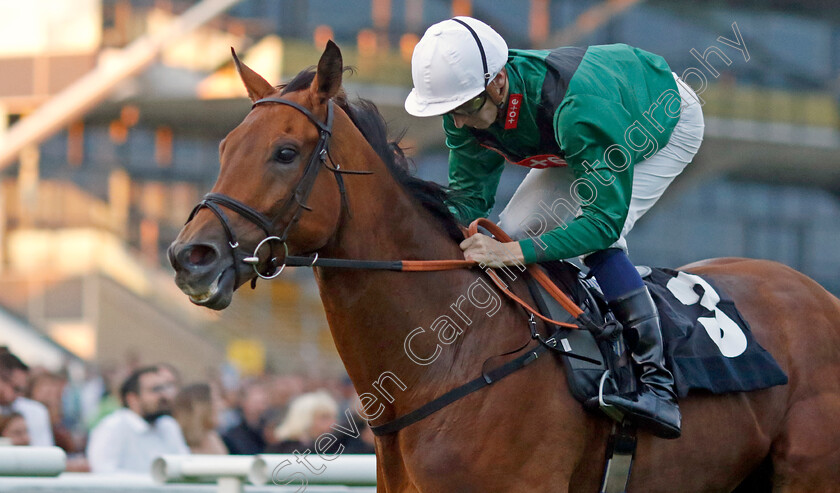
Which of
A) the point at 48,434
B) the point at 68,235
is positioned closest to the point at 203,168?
the point at 68,235

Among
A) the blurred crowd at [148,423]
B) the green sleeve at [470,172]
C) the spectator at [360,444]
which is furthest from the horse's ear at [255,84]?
the spectator at [360,444]

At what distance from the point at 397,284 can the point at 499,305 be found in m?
0.32

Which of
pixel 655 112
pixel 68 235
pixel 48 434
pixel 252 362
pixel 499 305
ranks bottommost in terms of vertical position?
pixel 252 362

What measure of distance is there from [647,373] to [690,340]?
26 centimetres

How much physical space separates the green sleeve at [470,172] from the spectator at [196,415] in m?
3.12

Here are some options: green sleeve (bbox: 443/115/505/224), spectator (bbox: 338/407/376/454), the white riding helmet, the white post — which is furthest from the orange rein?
spectator (bbox: 338/407/376/454)

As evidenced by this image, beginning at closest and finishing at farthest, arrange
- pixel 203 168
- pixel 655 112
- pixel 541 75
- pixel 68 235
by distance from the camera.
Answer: pixel 541 75 → pixel 655 112 → pixel 68 235 → pixel 203 168

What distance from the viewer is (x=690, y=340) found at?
10.6ft

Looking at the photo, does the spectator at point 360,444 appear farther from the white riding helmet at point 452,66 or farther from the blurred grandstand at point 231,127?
the blurred grandstand at point 231,127

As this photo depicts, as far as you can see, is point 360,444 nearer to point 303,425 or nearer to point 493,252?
point 303,425

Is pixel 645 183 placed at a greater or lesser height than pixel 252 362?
greater

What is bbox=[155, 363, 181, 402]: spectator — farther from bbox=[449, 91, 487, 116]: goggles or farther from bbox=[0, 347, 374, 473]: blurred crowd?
bbox=[449, 91, 487, 116]: goggles

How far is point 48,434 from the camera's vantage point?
568 cm

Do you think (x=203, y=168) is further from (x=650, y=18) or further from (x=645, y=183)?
(x=645, y=183)
